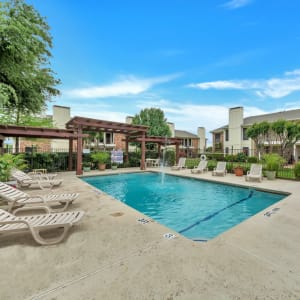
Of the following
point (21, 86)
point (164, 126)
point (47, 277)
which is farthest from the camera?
point (164, 126)

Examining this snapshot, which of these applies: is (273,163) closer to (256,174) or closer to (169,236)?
(256,174)

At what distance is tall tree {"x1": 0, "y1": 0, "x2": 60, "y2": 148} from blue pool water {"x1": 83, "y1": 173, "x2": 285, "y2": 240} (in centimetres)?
651

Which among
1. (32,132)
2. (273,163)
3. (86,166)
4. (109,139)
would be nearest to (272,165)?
(273,163)

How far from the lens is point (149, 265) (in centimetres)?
235

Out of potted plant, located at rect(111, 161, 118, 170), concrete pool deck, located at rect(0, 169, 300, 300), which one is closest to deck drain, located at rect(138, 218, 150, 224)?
concrete pool deck, located at rect(0, 169, 300, 300)

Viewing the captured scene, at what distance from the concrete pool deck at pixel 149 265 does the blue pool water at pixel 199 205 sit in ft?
4.40

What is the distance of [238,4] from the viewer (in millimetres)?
8500

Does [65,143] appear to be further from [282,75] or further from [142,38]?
[282,75]

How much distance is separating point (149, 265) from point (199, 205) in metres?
4.65

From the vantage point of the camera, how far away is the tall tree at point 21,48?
6316mm

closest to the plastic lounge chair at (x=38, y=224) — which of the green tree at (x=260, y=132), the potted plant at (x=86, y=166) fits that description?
the potted plant at (x=86, y=166)

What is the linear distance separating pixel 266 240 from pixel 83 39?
45.1ft

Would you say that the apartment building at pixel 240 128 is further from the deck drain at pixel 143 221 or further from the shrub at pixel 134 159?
the deck drain at pixel 143 221

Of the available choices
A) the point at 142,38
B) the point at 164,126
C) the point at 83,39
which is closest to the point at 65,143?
the point at 164,126
